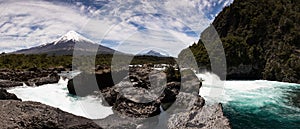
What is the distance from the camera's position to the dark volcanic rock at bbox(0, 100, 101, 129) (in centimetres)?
580

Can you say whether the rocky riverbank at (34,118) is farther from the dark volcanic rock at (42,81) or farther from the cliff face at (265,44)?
the cliff face at (265,44)

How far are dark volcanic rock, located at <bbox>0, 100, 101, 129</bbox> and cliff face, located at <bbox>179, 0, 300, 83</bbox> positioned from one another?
35.4 metres

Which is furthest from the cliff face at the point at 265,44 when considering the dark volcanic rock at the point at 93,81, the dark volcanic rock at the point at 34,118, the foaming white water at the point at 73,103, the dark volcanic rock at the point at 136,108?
the dark volcanic rock at the point at 34,118

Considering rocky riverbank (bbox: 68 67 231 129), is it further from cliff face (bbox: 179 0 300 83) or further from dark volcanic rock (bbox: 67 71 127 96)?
cliff face (bbox: 179 0 300 83)

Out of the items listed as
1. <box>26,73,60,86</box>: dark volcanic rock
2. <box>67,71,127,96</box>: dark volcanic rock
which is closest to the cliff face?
<box>26,73,60,86</box>: dark volcanic rock

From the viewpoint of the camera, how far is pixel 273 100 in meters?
23.0

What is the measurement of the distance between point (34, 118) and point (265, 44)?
4351 centimetres

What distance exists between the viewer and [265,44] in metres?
44.0

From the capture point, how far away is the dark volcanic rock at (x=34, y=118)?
5797 mm

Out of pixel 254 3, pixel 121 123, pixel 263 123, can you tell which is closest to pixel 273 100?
pixel 263 123

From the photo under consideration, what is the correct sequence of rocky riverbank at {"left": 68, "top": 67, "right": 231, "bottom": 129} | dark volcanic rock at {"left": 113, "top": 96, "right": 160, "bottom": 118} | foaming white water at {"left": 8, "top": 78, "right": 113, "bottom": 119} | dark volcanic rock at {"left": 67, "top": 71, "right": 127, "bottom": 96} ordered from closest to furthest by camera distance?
rocky riverbank at {"left": 68, "top": 67, "right": 231, "bottom": 129}
dark volcanic rock at {"left": 113, "top": 96, "right": 160, "bottom": 118}
foaming white water at {"left": 8, "top": 78, "right": 113, "bottom": 119}
dark volcanic rock at {"left": 67, "top": 71, "right": 127, "bottom": 96}

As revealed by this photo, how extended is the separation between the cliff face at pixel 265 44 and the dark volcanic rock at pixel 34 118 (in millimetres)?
35373

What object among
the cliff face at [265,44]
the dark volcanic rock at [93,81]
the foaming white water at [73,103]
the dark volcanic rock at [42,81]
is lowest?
the foaming white water at [73,103]

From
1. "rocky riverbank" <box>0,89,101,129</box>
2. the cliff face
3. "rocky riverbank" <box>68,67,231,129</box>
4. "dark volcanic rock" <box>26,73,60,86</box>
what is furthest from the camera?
the cliff face
